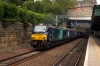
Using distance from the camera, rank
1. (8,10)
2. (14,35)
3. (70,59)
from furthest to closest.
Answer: (14,35) < (8,10) < (70,59)

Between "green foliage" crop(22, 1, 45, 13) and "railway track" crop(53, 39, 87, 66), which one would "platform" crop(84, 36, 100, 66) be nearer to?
"railway track" crop(53, 39, 87, 66)

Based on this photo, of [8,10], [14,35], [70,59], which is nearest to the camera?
[70,59]

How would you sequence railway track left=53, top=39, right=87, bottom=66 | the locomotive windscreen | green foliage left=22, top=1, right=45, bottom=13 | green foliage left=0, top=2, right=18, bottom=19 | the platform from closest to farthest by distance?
the platform
railway track left=53, top=39, right=87, bottom=66
the locomotive windscreen
green foliage left=0, top=2, right=18, bottom=19
green foliage left=22, top=1, right=45, bottom=13

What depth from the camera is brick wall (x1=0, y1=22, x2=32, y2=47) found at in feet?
69.5

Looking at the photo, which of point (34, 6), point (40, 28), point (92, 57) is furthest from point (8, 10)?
point (34, 6)

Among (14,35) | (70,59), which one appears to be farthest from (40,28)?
(70,59)

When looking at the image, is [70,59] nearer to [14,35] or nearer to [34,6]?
[14,35]

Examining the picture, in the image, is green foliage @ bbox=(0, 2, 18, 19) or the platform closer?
the platform

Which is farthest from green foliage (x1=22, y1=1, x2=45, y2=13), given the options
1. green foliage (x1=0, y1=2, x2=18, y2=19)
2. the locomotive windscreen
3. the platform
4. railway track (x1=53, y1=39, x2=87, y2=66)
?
the platform

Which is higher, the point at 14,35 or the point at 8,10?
the point at 8,10

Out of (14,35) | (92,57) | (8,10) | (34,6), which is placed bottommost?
(92,57)

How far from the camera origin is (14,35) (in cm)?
2370

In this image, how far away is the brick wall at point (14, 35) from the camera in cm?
2117

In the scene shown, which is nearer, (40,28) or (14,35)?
(40,28)
